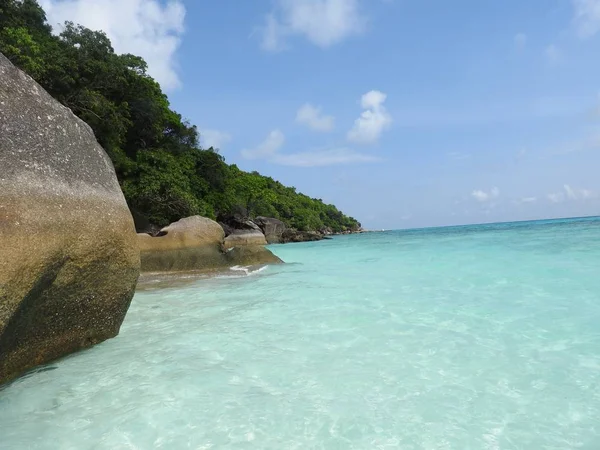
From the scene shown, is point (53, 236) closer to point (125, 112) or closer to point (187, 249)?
point (187, 249)

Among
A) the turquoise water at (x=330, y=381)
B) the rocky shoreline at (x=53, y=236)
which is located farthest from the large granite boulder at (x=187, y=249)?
the rocky shoreline at (x=53, y=236)

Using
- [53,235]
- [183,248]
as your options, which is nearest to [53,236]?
[53,235]

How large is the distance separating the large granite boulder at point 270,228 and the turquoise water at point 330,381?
34.8 meters

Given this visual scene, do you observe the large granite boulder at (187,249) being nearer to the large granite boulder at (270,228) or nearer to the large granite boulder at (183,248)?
the large granite boulder at (183,248)

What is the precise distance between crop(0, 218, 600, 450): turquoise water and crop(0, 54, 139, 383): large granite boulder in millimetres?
287

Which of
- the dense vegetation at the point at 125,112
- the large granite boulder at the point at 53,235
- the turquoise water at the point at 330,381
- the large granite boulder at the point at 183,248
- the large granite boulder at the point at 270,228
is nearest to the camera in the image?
the turquoise water at the point at 330,381

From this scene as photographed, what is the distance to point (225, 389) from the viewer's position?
10.8 feet

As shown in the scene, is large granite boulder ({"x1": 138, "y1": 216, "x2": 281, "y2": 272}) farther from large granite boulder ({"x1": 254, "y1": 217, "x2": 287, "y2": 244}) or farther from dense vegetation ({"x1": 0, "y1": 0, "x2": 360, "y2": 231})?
large granite boulder ({"x1": 254, "y1": 217, "x2": 287, "y2": 244})

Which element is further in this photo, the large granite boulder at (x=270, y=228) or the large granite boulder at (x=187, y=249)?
the large granite boulder at (x=270, y=228)

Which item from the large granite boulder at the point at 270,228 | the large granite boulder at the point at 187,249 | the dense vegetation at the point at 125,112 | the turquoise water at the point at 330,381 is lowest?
the turquoise water at the point at 330,381

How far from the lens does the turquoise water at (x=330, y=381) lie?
2.63 m

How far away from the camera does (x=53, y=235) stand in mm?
3375

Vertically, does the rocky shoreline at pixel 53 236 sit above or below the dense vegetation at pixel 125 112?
below

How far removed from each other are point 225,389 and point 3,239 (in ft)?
6.34
